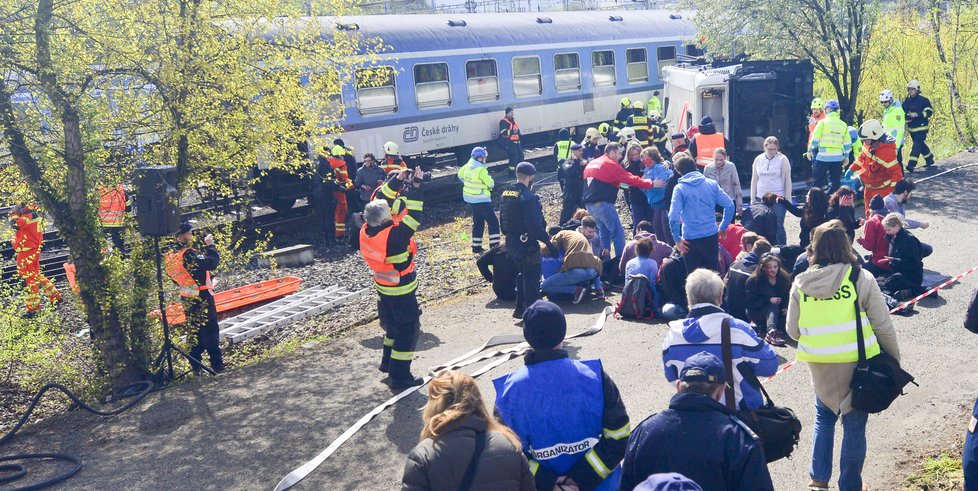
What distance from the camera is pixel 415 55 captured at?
1841cm

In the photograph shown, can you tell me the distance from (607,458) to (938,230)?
32.5 ft

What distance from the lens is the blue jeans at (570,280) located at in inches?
411

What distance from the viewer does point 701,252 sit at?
31.3 feet

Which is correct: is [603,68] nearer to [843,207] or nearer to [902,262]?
[843,207]

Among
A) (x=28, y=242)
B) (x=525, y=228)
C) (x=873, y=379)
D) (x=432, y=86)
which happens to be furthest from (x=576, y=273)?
(x=432, y=86)

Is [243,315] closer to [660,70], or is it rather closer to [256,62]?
[256,62]

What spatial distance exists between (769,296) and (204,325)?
18.3 ft

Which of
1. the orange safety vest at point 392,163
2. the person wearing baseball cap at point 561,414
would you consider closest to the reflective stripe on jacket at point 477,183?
the orange safety vest at point 392,163

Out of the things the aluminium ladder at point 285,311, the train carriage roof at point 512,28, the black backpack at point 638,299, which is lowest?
the aluminium ladder at point 285,311

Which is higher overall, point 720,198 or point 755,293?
point 720,198

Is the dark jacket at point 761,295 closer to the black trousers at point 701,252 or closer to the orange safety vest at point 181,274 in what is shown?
the black trousers at point 701,252

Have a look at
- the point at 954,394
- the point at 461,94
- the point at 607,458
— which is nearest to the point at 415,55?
the point at 461,94

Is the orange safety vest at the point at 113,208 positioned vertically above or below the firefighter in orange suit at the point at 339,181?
above

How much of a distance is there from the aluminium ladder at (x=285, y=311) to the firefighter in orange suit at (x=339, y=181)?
3.11m
